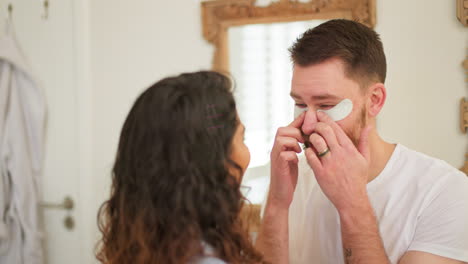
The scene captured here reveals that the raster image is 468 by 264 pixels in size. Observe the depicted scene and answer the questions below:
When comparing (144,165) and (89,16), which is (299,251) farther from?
(89,16)

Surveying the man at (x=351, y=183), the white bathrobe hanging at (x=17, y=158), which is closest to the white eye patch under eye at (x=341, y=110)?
the man at (x=351, y=183)

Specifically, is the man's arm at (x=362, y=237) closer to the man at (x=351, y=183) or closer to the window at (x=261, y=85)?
the man at (x=351, y=183)

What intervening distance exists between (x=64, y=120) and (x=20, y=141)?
0.68 feet

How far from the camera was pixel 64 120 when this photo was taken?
6.01ft

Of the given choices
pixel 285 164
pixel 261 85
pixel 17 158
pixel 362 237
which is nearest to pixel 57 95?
pixel 17 158

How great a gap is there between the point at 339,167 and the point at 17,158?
139 cm

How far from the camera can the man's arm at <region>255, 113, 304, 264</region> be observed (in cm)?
103

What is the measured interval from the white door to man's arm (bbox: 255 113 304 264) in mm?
1123

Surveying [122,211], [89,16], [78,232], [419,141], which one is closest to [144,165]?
[122,211]

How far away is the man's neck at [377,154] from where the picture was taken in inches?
42.4

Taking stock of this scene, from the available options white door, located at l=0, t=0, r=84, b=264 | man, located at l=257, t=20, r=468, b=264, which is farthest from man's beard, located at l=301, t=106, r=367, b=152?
white door, located at l=0, t=0, r=84, b=264

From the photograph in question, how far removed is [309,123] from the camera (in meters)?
1.03

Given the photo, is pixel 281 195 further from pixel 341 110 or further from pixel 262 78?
pixel 262 78

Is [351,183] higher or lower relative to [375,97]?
lower
